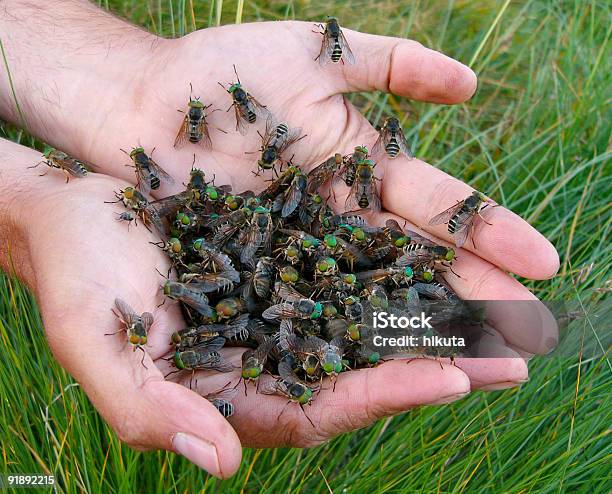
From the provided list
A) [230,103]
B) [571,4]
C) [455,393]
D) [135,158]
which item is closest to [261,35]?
[230,103]

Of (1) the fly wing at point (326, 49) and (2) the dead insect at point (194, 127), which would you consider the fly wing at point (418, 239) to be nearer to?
(1) the fly wing at point (326, 49)

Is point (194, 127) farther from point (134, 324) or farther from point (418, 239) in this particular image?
point (134, 324)

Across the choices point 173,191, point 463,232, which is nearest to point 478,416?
point 463,232

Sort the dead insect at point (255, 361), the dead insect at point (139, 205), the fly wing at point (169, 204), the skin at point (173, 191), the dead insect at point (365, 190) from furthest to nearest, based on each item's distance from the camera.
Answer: the dead insect at point (365, 190)
the fly wing at point (169, 204)
the dead insect at point (139, 205)
the dead insect at point (255, 361)
the skin at point (173, 191)

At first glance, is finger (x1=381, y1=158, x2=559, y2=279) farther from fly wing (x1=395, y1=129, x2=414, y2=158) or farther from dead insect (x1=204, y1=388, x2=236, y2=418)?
dead insect (x1=204, y1=388, x2=236, y2=418)

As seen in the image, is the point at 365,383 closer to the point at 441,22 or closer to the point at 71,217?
the point at 71,217

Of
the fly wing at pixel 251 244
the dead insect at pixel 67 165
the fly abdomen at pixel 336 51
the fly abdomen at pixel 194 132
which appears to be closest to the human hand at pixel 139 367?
the dead insect at pixel 67 165

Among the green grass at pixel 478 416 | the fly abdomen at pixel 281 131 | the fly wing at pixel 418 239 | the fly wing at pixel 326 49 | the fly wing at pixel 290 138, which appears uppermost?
the fly wing at pixel 326 49
